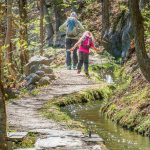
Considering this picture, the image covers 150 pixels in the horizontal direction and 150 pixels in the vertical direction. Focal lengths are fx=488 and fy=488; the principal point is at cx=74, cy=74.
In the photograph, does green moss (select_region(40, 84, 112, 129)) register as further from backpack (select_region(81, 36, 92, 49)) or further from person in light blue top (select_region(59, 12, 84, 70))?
person in light blue top (select_region(59, 12, 84, 70))

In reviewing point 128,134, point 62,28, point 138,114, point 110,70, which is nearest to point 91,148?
point 128,134

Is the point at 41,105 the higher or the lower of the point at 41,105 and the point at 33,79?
the lower

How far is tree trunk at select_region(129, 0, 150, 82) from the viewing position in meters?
10.2

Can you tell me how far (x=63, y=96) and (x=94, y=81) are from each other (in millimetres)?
3518

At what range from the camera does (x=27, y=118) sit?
11203 mm

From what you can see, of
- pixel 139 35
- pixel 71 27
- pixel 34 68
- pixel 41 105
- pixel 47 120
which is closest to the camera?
pixel 139 35

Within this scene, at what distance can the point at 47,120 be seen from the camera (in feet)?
35.9

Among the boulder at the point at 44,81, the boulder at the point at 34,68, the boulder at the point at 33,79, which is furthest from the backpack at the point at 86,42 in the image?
the boulder at the point at 34,68

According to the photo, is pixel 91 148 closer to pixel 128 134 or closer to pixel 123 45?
pixel 128 134

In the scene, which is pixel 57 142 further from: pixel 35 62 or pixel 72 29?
pixel 72 29

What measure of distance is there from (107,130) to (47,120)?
136 cm

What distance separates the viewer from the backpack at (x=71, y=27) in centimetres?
1891

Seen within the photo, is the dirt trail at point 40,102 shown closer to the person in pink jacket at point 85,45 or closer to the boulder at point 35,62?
the boulder at point 35,62

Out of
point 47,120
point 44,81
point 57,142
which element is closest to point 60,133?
point 57,142
